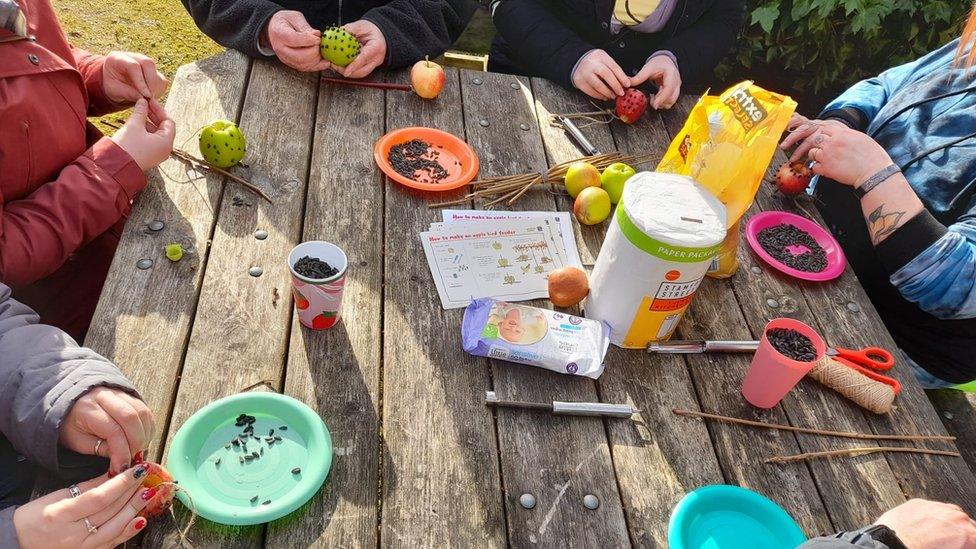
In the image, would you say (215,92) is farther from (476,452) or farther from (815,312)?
(815,312)

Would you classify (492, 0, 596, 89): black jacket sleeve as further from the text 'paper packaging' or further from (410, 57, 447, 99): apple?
the text 'paper packaging'

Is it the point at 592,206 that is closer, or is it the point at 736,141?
the point at 736,141

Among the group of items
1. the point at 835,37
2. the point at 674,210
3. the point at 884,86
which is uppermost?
the point at 674,210

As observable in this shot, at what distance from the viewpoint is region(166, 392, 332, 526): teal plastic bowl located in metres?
1.17

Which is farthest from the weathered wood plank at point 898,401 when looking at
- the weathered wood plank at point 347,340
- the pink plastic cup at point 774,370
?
the weathered wood plank at point 347,340

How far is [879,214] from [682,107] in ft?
2.56

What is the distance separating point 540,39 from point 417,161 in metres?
0.80

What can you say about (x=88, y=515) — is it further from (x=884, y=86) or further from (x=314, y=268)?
(x=884, y=86)

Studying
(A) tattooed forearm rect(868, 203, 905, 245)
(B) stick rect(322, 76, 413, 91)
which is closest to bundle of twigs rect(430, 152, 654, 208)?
(B) stick rect(322, 76, 413, 91)

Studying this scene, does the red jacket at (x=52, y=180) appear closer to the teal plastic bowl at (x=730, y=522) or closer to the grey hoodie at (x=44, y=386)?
the grey hoodie at (x=44, y=386)

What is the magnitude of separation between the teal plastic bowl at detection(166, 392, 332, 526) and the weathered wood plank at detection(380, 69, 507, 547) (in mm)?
134

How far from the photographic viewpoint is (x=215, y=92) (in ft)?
6.75

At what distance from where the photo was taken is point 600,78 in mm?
2301

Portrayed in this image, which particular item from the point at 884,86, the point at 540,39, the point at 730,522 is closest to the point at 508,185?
the point at 540,39
